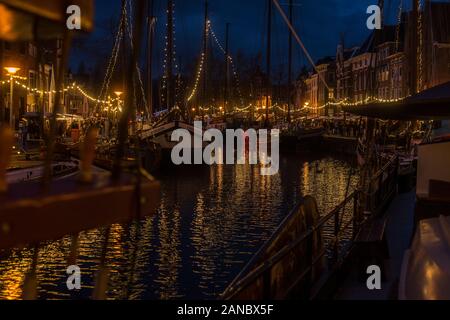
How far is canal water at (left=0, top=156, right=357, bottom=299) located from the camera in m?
13.8

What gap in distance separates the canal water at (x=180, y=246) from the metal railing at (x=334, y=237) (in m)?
1.18

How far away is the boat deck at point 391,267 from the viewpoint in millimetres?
8516

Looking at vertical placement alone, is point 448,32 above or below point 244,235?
above

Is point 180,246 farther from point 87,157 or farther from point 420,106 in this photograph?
point 87,157

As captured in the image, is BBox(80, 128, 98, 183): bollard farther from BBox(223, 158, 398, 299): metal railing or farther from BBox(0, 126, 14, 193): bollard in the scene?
BBox(223, 158, 398, 299): metal railing

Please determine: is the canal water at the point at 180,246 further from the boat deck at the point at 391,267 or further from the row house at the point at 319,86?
the row house at the point at 319,86

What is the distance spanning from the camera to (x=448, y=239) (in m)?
7.13

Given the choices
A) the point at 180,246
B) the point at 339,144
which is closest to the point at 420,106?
the point at 180,246

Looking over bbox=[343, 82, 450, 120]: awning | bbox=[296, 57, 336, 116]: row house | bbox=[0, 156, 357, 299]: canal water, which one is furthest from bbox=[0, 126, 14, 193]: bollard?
bbox=[296, 57, 336, 116]: row house

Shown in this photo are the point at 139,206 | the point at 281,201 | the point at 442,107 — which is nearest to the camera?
the point at 139,206
